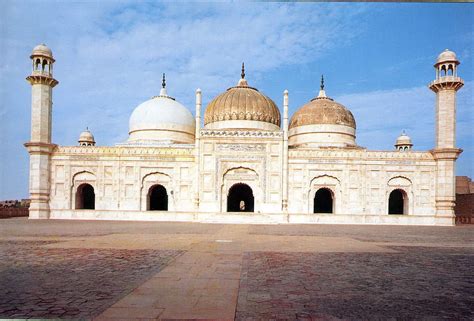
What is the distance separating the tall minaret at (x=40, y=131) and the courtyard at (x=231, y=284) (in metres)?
14.2

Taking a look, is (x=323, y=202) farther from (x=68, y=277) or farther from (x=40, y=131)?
(x=68, y=277)

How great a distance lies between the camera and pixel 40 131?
70.9ft

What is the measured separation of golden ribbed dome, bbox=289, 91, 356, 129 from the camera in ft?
88.6

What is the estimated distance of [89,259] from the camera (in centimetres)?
685

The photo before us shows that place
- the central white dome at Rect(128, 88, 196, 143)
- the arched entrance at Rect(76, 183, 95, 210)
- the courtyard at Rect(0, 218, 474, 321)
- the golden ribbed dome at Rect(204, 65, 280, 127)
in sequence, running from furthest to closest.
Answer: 1. the central white dome at Rect(128, 88, 196, 143)
2. the golden ribbed dome at Rect(204, 65, 280, 127)
3. the arched entrance at Rect(76, 183, 95, 210)
4. the courtyard at Rect(0, 218, 474, 321)

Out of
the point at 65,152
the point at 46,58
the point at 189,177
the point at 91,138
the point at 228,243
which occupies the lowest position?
the point at 228,243

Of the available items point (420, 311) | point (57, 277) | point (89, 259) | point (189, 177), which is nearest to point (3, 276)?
point (57, 277)

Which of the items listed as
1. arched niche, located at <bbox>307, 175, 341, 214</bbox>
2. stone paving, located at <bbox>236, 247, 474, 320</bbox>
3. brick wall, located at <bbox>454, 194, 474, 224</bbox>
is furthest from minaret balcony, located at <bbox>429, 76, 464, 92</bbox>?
stone paving, located at <bbox>236, 247, 474, 320</bbox>

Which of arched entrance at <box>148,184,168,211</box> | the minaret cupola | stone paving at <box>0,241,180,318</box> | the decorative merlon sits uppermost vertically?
the decorative merlon

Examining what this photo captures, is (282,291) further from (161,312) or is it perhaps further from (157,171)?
(157,171)

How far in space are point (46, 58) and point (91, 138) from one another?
44.7 feet

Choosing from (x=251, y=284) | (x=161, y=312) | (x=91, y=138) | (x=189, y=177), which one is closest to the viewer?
(x=161, y=312)

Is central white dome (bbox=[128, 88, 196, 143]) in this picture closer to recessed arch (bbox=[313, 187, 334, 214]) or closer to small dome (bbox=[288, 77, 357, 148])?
small dome (bbox=[288, 77, 357, 148])

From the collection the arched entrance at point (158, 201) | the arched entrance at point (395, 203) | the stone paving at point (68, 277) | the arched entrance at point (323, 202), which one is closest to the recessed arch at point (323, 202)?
the arched entrance at point (323, 202)
